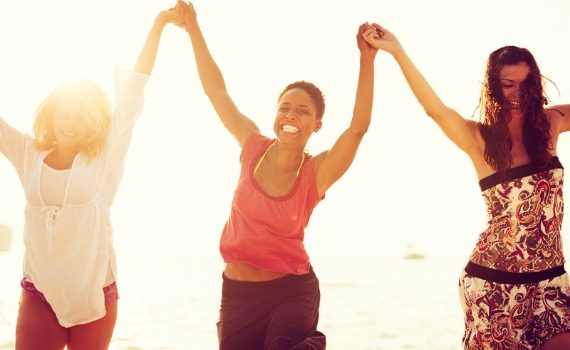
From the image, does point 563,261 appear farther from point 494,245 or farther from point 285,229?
point 285,229

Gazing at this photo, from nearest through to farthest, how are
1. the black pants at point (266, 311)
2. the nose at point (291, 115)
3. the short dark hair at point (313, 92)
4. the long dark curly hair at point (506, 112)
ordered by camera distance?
the long dark curly hair at point (506, 112), the black pants at point (266, 311), the nose at point (291, 115), the short dark hair at point (313, 92)

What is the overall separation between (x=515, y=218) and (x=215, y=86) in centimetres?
239

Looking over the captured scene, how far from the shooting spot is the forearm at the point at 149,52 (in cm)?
459

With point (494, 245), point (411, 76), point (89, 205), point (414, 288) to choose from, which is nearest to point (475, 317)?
point (494, 245)

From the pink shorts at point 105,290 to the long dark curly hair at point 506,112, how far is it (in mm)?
2262

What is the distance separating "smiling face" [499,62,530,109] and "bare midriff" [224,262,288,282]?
171 cm

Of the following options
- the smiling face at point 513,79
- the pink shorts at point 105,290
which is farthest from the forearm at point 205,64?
the smiling face at point 513,79

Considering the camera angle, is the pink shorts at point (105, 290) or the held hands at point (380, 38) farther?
the held hands at point (380, 38)

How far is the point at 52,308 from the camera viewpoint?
421cm

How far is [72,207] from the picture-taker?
422 cm

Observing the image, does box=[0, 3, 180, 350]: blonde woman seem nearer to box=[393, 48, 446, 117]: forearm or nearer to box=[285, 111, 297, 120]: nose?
box=[285, 111, 297, 120]: nose

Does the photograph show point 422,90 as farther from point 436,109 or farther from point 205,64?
point 205,64

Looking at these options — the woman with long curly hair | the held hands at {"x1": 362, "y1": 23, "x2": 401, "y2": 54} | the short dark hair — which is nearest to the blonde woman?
the short dark hair

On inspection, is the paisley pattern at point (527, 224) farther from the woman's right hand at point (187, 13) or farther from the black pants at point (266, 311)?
the woman's right hand at point (187, 13)
